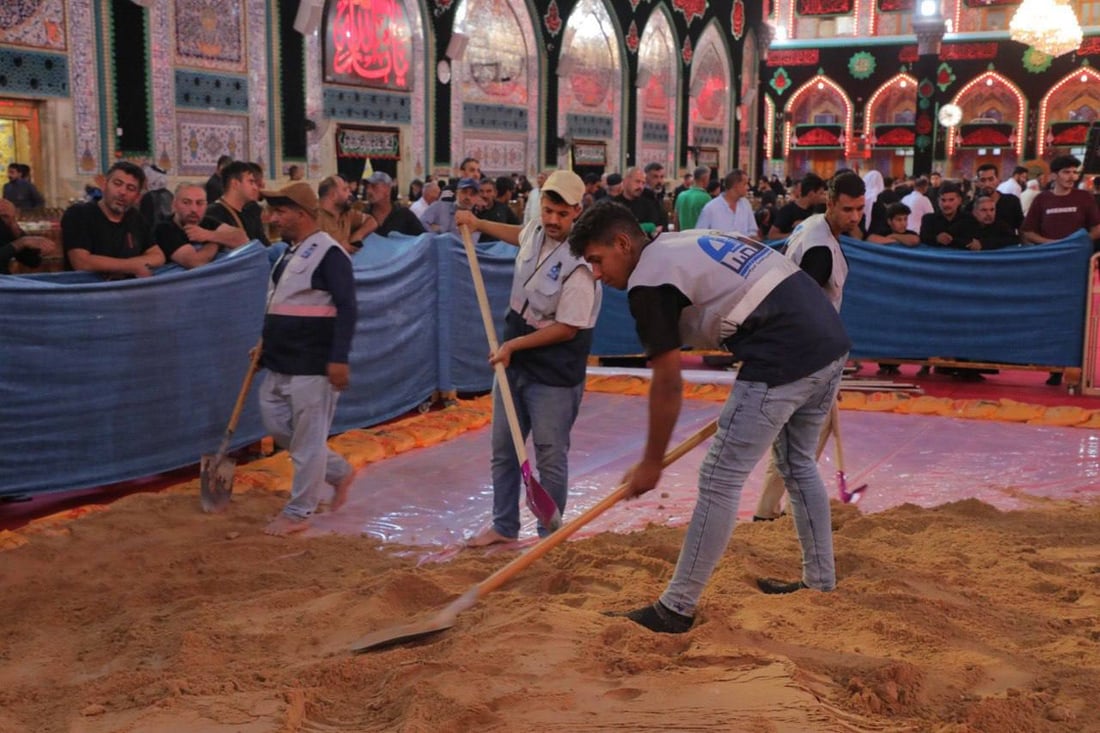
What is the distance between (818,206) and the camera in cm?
880

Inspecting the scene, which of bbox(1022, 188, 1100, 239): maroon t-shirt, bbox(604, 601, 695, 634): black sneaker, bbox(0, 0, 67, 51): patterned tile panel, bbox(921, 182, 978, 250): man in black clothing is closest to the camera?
bbox(604, 601, 695, 634): black sneaker

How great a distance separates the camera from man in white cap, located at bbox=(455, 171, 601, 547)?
457cm

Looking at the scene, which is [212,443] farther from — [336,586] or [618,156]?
[618,156]

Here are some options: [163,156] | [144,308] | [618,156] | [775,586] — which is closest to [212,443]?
[144,308]

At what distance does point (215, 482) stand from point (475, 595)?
87.9 inches

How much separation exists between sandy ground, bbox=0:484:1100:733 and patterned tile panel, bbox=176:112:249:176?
10155 millimetres

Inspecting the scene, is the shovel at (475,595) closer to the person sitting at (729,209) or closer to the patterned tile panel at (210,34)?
the person sitting at (729,209)

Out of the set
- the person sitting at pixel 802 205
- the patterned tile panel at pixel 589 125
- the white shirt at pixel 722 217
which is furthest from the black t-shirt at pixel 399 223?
the patterned tile panel at pixel 589 125

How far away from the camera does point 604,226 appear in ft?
11.3

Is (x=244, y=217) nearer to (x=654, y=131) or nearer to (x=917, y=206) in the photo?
(x=917, y=206)

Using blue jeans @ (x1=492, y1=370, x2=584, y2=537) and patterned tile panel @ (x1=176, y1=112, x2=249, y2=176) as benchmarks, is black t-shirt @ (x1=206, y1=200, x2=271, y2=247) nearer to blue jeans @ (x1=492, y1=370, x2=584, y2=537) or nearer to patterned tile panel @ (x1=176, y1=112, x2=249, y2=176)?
blue jeans @ (x1=492, y1=370, x2=584, y2=537)

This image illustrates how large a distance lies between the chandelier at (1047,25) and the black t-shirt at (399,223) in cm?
1850

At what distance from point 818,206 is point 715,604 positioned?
18.5 ft

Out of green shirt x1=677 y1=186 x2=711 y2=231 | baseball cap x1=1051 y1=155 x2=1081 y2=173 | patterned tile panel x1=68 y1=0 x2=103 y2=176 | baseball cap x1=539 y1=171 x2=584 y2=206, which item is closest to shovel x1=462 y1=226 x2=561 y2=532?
baseball cap x1=539 y1=171 x2=584 y2=206
